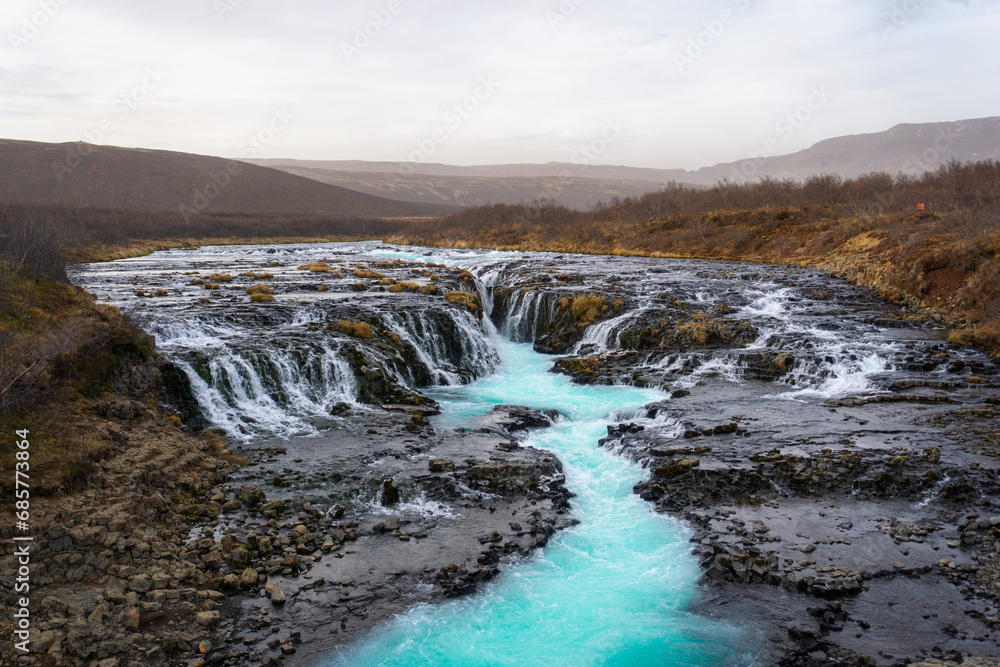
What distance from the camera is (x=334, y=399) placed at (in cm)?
1648

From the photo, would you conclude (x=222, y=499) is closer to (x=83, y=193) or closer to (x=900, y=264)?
(x=900, y=264)

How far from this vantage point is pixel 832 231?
3853 cm

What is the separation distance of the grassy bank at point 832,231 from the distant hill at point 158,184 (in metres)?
68.7

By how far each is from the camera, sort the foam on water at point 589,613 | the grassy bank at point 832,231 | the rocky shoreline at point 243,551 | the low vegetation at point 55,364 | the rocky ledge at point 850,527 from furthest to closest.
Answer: the grassy bank at point 832,231, the low vegetation at point 55,364, the foam on water at point 589,613, the rocky ledge at point 850,527, the rocky shoreline at point 243,551

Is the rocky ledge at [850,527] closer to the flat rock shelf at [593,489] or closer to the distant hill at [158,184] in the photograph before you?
the flat rock shelf at [593,489]

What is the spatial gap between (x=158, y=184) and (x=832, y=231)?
135474mm

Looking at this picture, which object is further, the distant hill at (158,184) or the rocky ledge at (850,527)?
the distant hill at (158,184)

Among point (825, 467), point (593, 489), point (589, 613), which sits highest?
point (825, 467)

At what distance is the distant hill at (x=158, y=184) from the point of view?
11262 cm

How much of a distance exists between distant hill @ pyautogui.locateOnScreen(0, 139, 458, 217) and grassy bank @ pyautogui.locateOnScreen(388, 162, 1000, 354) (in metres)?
68.7

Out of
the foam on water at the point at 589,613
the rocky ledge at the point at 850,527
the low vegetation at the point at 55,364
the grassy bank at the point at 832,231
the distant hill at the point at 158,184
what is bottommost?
the foam on water at the point at 589,613

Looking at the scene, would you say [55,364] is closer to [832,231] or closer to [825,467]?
[825,467]

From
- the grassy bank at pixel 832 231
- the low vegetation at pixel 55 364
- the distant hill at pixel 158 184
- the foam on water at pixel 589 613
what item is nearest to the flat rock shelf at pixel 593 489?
the foam on water at pixel 589 613

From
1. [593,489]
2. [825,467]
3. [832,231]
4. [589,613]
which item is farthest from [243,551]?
[832,231]
